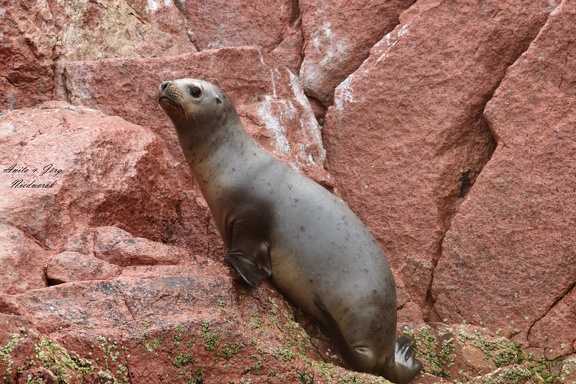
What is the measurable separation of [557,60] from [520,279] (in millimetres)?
1531

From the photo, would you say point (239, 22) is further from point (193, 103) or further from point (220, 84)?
point (193, 103)

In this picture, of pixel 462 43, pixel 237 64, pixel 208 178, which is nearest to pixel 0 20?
pixel 237 64

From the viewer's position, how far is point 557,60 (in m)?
6.19

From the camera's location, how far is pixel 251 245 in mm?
5238

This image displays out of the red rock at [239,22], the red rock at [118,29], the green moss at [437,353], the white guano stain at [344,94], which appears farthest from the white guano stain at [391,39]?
the green moss at [437,353]

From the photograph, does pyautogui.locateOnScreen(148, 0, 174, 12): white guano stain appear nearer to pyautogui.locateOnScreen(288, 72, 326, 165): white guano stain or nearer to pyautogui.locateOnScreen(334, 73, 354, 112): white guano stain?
pyautogui.locateOnScreen(288, 72, 326, 165): white guano stain

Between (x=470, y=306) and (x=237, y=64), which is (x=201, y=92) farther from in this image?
(x=470, y=306)

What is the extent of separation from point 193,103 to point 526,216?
2.40 metres

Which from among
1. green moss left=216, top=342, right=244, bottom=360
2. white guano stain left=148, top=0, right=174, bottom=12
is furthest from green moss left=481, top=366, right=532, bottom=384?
white guano stain left=148, top=0, right=174, bottom=12

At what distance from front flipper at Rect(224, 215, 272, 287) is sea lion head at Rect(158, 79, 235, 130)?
66cm

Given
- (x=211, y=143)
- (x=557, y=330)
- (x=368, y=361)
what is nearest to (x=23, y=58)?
(x=211, y=143)

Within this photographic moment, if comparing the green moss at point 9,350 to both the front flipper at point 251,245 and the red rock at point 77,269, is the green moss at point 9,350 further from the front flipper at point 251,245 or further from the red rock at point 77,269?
the front flipper at point 251,245

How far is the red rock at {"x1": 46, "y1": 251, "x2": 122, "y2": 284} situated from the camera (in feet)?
15.3

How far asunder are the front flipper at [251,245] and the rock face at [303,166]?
5.0 inches
